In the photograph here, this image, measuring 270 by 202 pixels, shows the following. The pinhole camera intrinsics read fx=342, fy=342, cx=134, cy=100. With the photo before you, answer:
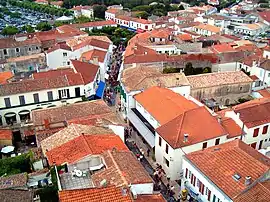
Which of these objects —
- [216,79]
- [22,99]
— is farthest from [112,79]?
[22,99]

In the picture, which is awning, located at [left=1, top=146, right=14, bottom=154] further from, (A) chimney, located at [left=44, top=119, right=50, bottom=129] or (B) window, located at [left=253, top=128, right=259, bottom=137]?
(B) window, located at [left=253, top=128, right=259, bottom=137]

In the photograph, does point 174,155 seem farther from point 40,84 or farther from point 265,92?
point 265,92

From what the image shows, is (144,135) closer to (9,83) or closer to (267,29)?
(9,83)

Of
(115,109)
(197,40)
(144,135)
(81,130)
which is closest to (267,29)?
(197,40)

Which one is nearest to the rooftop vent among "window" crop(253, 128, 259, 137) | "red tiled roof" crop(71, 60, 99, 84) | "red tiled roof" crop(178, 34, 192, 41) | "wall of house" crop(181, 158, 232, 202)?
"wall of house" crop(181, 158, 232, 202)

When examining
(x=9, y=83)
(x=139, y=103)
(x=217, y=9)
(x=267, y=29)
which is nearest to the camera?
(x=139, y=103)

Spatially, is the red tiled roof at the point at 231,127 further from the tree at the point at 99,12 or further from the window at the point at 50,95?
the tree at the point at 99,12
